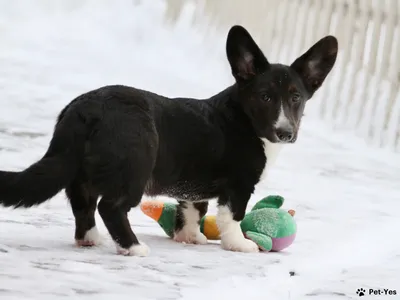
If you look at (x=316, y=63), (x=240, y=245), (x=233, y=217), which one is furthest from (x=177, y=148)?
(x=316, y=63)

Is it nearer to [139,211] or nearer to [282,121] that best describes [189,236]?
[282,121]

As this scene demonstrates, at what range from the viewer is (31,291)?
2256 millimetres

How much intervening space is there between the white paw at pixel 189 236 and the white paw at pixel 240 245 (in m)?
0.15

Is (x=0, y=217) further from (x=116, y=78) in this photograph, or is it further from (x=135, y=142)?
(x=116, y=78)

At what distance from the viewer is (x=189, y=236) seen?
130 inches

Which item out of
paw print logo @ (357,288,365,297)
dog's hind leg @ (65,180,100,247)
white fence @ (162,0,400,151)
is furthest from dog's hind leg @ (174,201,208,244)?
white fence @ (162,0,400,151)

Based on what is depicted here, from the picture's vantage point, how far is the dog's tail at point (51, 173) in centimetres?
262

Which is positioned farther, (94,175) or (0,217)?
(0,217)

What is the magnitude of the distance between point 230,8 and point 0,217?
495 cm

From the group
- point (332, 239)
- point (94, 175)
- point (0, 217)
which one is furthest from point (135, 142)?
point (332, 239)

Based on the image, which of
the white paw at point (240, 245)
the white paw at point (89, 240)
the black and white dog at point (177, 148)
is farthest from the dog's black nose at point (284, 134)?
the white paw at point (89, 240)

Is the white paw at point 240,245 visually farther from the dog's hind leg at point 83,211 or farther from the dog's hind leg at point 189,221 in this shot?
the dog's hind leg at point 83,211

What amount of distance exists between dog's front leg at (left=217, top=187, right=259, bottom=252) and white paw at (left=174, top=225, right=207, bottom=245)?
0.16m

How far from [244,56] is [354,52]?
4068mm
